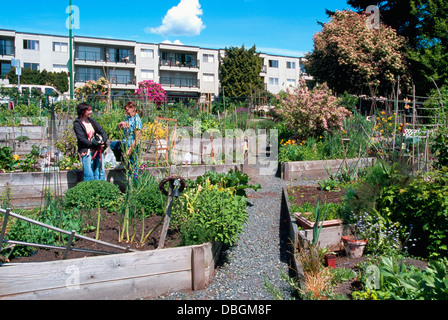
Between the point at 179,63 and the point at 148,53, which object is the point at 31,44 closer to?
the point at 148,53

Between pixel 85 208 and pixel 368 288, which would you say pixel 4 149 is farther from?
pixel 368 288

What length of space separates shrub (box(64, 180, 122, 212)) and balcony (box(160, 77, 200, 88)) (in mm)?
39462

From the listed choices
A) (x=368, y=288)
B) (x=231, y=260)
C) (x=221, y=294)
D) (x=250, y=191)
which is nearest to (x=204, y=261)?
(x=221, y=294)

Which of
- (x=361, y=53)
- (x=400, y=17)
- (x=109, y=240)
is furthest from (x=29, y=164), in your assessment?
(x=400, y=17)

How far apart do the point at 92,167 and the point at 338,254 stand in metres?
3.80

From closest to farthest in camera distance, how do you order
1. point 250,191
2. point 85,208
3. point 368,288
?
point 368,288
point 85,208
point 250,191

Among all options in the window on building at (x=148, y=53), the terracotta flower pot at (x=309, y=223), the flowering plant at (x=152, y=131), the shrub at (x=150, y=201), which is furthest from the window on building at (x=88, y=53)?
the terracotta flower pot at (x=309, y=223)

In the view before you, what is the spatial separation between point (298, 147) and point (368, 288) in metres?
6.02

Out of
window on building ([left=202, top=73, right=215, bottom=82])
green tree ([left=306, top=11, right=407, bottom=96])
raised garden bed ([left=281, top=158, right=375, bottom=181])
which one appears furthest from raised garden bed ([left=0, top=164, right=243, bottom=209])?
window on building ([left=202, top=73, right=215, bottom=82])

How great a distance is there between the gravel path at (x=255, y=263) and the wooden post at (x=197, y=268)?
0.07 meters

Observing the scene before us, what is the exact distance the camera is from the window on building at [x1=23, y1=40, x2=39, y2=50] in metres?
38.1

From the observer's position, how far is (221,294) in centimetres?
319

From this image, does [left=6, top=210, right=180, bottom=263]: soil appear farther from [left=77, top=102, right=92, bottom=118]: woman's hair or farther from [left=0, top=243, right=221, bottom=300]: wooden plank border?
[left=77, top=102, right=92, bottom=118]: woman's hair

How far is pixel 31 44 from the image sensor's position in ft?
126
